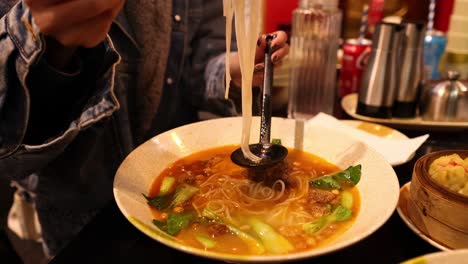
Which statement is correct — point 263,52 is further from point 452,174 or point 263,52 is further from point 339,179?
point 452,174

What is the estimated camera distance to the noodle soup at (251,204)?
3.23 ft

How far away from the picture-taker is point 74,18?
3.17 feet

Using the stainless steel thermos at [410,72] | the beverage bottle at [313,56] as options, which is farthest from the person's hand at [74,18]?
the stainless steel thermos at [410,72]

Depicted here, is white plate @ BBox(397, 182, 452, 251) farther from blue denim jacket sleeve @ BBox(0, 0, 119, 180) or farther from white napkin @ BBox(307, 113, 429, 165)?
blue denim jacket sleeve @ BBox(0, 0, 119, 180)

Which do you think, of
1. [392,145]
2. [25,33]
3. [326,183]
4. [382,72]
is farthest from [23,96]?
[382,72]

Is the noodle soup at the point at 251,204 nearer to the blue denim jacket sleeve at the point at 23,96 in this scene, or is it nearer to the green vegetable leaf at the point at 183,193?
the green vegetable leaf at the point at 183,193

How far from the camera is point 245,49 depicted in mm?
1208

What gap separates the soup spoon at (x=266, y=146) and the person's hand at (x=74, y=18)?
486 mm

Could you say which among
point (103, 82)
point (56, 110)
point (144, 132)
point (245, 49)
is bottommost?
point (144, 132)

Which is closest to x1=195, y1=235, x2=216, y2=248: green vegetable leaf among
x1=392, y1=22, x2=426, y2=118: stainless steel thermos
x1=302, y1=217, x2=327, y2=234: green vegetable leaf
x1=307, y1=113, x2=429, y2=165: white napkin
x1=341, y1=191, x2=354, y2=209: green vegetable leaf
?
x1=302, y1=217, x2=327, y2=234: green vegetable leaf

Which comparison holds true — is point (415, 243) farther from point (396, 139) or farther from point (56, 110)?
point (56, 110)

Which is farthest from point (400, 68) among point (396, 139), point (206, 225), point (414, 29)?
point (206, 225)

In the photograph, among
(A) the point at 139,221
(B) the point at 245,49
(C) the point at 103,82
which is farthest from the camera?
(C) the point at 103,82

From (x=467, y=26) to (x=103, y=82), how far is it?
2758 millimetres
